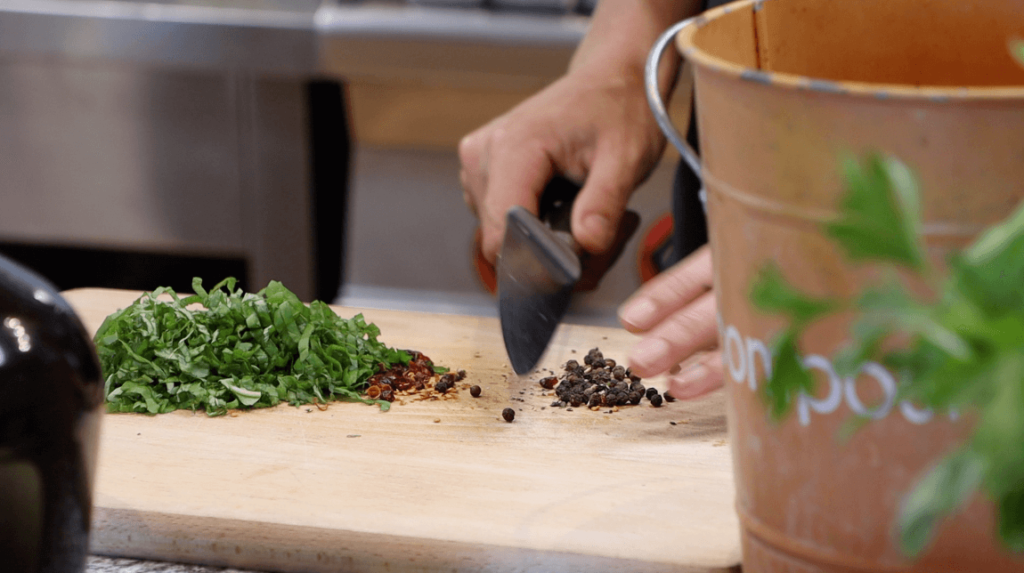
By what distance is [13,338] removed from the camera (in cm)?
48

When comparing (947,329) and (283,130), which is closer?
(947,329)

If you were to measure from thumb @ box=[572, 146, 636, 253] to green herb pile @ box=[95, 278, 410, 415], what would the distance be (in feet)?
0.73

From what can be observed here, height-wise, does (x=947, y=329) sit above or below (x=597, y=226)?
above

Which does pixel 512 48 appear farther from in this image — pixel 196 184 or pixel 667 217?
pixel 196 184

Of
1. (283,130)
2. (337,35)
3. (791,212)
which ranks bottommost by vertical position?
(283,130)

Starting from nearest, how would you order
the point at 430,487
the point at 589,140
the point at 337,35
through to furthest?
1. the point at 430,487
2. the point at 589,140
3. the point at 337,35

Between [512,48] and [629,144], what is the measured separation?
0.84 meters

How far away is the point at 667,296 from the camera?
92cm

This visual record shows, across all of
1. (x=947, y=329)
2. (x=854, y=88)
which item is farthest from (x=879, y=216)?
(x=854, y=88)

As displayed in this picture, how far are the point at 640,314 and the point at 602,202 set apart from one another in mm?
172

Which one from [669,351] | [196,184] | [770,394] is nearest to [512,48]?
[196,184]

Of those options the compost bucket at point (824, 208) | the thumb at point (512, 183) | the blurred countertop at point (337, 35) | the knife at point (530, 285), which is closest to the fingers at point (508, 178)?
the thumb at point (512, 183)

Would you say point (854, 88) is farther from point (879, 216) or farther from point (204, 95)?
point (204, 95)

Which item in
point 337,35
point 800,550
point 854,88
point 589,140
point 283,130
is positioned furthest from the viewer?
point 283,130
